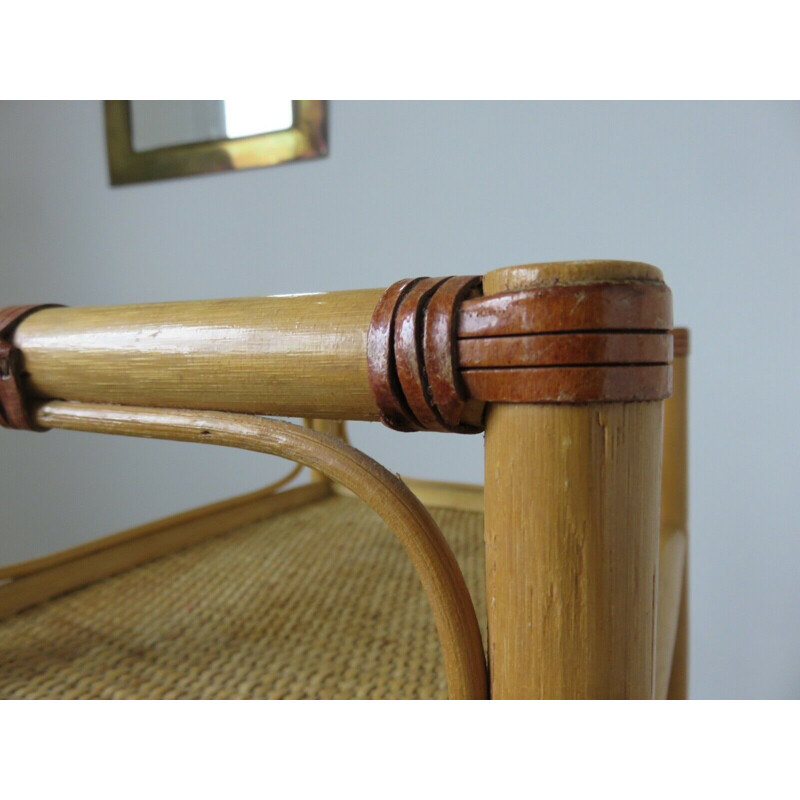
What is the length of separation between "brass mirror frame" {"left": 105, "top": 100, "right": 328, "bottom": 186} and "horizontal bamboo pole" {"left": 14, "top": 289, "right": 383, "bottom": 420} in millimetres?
1177

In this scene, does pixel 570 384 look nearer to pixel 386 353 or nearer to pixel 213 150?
pixel 386 353

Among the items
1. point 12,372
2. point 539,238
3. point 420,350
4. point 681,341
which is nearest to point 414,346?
point 420,350

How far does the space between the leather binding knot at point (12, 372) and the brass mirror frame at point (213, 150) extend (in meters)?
1.15

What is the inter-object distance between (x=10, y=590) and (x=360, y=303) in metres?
0.53

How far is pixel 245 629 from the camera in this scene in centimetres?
57

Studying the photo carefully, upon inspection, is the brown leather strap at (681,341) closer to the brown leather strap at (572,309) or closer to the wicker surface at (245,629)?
the wicker surface at (245,629)

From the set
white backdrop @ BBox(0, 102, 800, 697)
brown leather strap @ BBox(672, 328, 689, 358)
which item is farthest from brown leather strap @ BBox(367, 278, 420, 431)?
white backdrop @ BBox(0, 102, 800, 697)

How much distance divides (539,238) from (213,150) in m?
0.78

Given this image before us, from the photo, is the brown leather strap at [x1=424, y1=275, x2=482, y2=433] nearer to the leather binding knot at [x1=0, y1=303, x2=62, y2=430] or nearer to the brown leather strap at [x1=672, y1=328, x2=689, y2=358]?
the leather binding knot at [x1=0, y1=303, x2=62, y2=430]

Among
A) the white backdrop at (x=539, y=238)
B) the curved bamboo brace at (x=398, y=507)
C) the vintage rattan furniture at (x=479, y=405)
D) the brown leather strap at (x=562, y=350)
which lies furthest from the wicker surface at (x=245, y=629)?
the white backdrop at (x=539, y=238)

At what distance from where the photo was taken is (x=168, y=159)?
1.59 meters

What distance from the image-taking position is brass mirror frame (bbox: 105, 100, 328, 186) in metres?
1.41

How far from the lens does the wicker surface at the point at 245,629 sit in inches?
19.1
